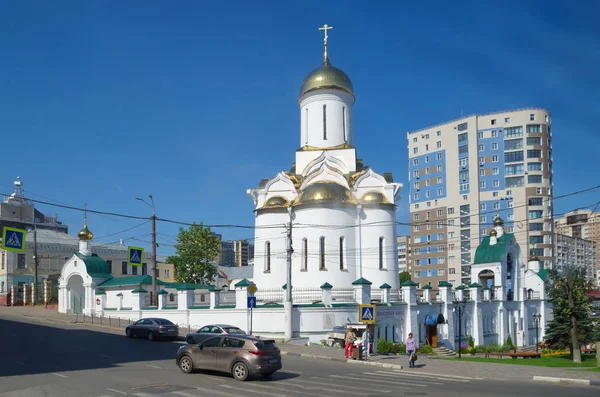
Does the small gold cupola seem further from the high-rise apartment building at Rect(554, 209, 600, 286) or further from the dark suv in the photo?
the high-rise apartment building at Rect(554, 209, 600, 286)

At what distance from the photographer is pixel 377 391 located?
15641 millimetres

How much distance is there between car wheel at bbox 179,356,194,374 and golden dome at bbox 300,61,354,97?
2864 centimetres

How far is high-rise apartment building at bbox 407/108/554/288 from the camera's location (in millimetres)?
74938

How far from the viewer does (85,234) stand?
145 ft

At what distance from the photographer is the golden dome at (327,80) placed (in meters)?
43.7

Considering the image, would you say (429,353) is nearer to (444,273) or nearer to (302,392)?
(302,392)

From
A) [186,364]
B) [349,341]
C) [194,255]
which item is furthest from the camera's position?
[194,255]

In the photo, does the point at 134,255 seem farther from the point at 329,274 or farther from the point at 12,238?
the point at 12,238

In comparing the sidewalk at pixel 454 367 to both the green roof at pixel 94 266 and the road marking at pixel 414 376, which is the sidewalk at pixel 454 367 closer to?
the road marking at pixel 414 376

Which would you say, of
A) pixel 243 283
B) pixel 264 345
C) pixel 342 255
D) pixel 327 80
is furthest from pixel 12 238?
pixel 327 80

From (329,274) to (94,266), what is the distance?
668 inches

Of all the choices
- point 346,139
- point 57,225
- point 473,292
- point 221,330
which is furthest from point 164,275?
point 221,330

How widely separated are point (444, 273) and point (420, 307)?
45194 millimetres

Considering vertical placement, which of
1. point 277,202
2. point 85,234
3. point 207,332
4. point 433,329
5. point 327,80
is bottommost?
point 433,329
